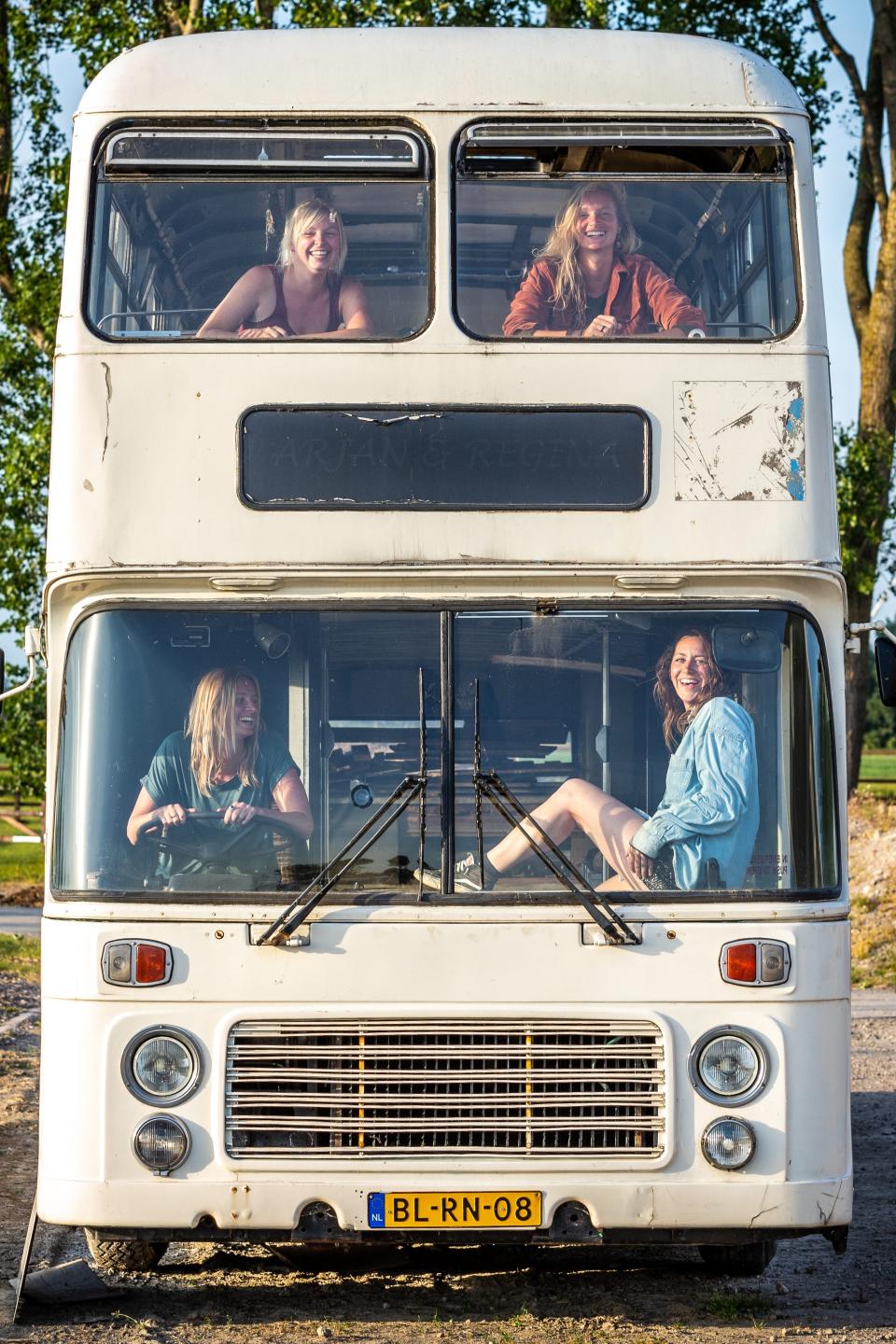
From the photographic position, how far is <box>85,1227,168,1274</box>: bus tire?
6.74 meters

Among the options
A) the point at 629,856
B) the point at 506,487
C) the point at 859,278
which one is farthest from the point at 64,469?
the point at 859,278

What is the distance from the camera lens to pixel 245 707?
614 cm

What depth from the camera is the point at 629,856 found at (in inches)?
239

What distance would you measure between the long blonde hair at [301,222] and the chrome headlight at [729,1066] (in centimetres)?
302

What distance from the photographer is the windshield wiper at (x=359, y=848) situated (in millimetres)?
5867

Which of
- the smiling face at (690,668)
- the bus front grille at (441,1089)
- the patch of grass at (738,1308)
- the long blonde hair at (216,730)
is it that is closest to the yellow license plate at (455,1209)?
the bus front grille at (441,1089)

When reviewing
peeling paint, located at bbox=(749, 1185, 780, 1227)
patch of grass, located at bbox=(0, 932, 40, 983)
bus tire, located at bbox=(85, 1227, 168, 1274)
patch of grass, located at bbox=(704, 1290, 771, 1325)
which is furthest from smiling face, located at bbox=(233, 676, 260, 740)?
patch of grass, located at bbox=(0, 932, 40, 983)

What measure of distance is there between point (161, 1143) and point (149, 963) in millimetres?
579

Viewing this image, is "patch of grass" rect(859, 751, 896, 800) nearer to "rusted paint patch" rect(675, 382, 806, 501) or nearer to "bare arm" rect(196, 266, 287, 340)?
"rusted paint patch" rect(675, 382, 806, 501)

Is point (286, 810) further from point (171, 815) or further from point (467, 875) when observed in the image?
point (467, 875)

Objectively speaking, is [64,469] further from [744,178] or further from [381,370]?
[744,178]

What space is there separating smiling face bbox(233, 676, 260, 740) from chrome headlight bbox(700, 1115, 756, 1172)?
2.00 meters

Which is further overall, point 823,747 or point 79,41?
point 79,41

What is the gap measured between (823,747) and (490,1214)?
189 centimetres
